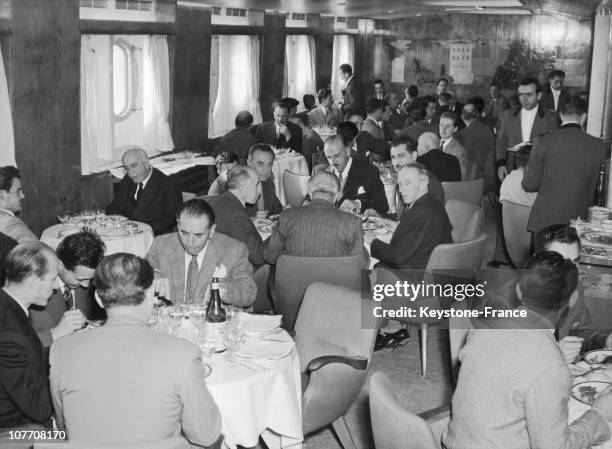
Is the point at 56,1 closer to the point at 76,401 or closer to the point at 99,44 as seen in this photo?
the point at 99,44

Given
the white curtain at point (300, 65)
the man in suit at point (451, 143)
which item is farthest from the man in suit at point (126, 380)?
the white curtain at point (300, 65)

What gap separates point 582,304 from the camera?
163 inches

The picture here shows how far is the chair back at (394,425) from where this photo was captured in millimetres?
2633

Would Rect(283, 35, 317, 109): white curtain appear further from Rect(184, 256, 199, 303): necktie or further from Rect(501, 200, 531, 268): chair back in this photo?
Rect(184, 256, 199, 303): necktie

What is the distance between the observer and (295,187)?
806 centimetres

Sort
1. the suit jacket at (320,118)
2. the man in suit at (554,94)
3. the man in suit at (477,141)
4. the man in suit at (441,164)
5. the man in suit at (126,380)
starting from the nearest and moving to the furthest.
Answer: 1. the man in suit at (126,380)
2. the man in suit at (441,164)
3. the man in suit at (477,141)
4. the suit jacket at (320,118)
5. the man in suit at (554,94)

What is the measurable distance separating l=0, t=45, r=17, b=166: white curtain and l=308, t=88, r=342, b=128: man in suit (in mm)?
6844

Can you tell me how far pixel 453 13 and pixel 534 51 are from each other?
79.5 inches

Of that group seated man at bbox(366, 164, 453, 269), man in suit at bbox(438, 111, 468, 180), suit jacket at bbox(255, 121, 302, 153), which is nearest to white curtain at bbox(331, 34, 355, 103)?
suit jacket at bbox(255, 121, 302, 153)

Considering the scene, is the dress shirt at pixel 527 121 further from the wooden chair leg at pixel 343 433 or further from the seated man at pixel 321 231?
the wooden chair leg at pixel 343 433

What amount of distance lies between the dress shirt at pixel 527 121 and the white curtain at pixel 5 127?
6.03 meters

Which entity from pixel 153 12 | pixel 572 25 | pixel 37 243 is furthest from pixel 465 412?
pixel 572 25

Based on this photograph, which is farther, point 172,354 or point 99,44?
point 99,44

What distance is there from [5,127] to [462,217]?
3.92 m
